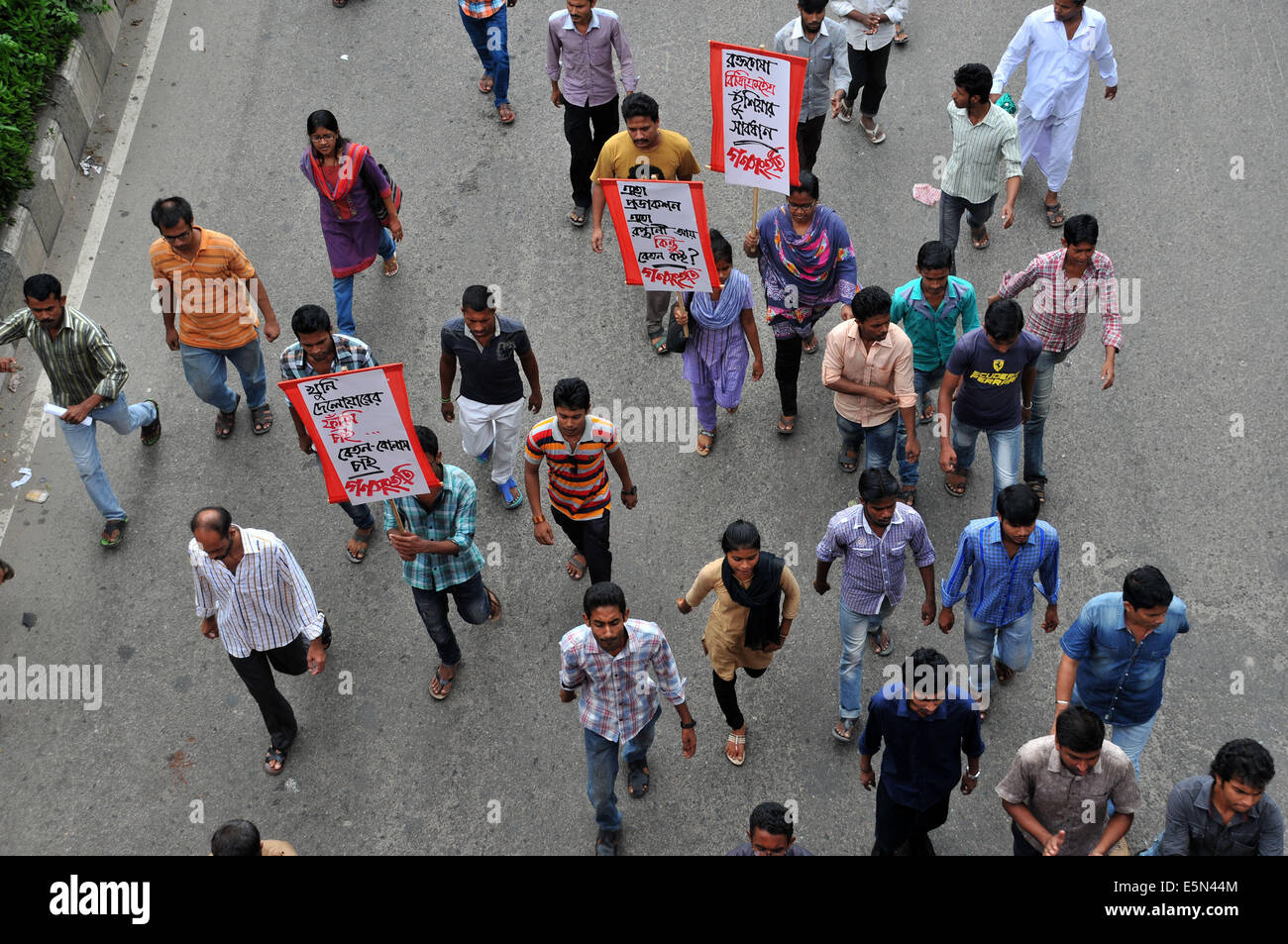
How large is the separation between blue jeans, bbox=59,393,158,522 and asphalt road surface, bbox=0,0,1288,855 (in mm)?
267

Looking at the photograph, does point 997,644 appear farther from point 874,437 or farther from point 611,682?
point 611,682

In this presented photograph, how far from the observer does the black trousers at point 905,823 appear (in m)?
6.01

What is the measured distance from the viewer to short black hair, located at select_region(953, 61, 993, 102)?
8602mm

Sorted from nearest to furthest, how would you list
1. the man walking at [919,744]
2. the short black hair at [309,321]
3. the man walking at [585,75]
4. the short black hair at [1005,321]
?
the man walking at [919,744] → the short black hair at [1005,321] → the short black hair at [309,321] → the man walking at [585,75]

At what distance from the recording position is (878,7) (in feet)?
33.6

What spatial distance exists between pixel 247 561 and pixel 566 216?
469cm

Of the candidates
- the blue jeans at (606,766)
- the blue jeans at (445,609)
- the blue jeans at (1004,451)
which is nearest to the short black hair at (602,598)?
the blue jeans at (606,766)

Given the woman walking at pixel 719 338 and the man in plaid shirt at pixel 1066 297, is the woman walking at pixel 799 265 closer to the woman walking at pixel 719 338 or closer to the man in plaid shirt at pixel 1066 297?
the woman walking at pixel 719 338

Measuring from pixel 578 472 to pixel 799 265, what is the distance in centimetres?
201

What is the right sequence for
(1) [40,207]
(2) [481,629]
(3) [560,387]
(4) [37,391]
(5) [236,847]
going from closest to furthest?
(5) [236,847]
(3) [560,387]
(2) [481,629]
(4) [37,391]
(1) [40,207]

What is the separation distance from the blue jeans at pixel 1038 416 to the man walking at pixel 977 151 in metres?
1.22

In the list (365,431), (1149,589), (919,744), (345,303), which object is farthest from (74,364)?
(1149,589)
